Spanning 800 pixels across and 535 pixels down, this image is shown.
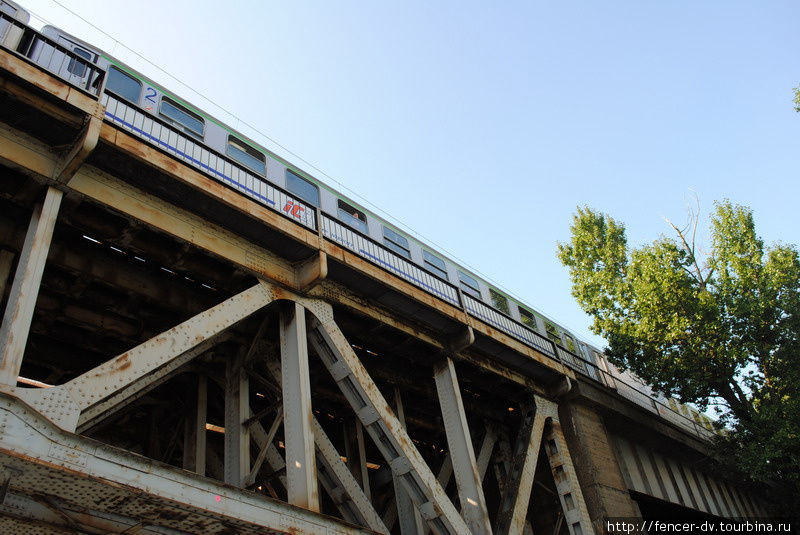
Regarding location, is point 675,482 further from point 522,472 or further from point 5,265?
point 5,265

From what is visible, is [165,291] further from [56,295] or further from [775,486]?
[775,486]

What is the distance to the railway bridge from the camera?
→ 21.1 ft

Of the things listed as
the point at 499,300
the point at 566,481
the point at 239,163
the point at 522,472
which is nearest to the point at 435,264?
the point at 499,300

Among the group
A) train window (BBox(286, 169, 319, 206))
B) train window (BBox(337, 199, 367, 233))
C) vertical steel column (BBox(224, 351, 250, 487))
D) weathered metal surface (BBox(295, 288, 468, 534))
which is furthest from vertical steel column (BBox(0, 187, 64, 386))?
train window (BBox(337, 199, 367, 233))

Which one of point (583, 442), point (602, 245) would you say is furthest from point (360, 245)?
point (602, 245)

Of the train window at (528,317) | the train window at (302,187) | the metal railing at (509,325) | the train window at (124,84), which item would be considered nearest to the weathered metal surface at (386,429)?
the metal railing at (509,325)

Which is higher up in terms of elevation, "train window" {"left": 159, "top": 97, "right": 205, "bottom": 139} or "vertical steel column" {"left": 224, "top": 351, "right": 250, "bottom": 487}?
"train window" {"left": 159, "top": 97, "right": 205, "bottom": 139}

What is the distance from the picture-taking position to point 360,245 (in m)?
12.8

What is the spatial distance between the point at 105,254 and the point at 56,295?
107 cm

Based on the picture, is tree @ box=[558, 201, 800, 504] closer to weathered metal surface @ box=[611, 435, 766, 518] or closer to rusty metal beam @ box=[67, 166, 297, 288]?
weathered metal surface @ box=[611, 435, 766, 518]

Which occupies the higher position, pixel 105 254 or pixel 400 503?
pixel 105 254

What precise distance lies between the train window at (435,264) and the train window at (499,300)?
2.83 metres

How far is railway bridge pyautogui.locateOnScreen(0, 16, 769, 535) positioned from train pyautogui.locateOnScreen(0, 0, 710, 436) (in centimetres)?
18

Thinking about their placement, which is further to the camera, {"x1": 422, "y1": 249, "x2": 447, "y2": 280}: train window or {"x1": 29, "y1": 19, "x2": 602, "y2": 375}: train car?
{"x1": 422, "y1": 249, "x2": 447, "y2": 280}: train window
